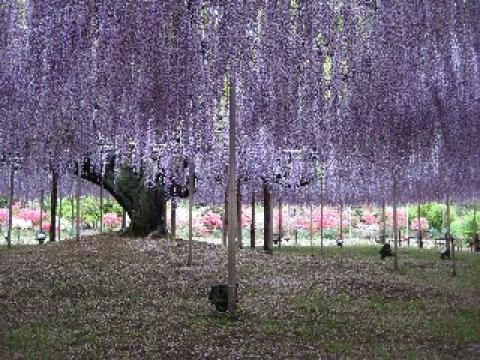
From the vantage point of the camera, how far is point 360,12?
712 centimetres

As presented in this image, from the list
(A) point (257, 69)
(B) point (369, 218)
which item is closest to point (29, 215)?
(B) point (369, 218)

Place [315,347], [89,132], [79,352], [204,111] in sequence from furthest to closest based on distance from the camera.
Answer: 1. [89,132]
2. [204,111]
3. [315,347]
4. [79,352]

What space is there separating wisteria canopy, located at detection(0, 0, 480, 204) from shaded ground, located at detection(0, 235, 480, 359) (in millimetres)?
2380

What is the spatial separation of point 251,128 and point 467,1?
391 centimetres

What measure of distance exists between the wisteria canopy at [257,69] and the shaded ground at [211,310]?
238cm

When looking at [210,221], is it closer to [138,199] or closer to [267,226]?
[267,226]

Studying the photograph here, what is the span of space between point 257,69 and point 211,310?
3041 mm

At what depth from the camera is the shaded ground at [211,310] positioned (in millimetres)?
5152

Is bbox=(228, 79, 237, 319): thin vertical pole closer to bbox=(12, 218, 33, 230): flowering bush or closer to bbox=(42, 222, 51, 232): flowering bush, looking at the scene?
bbox=(12, 218, 33, 230): flowering bush

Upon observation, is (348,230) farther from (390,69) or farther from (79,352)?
(79,352)

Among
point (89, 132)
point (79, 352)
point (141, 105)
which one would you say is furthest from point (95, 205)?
point (79, 352)

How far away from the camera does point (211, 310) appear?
6781 mm

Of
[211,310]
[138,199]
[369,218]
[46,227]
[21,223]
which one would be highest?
[138,199]

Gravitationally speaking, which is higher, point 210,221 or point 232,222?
point 232,222
